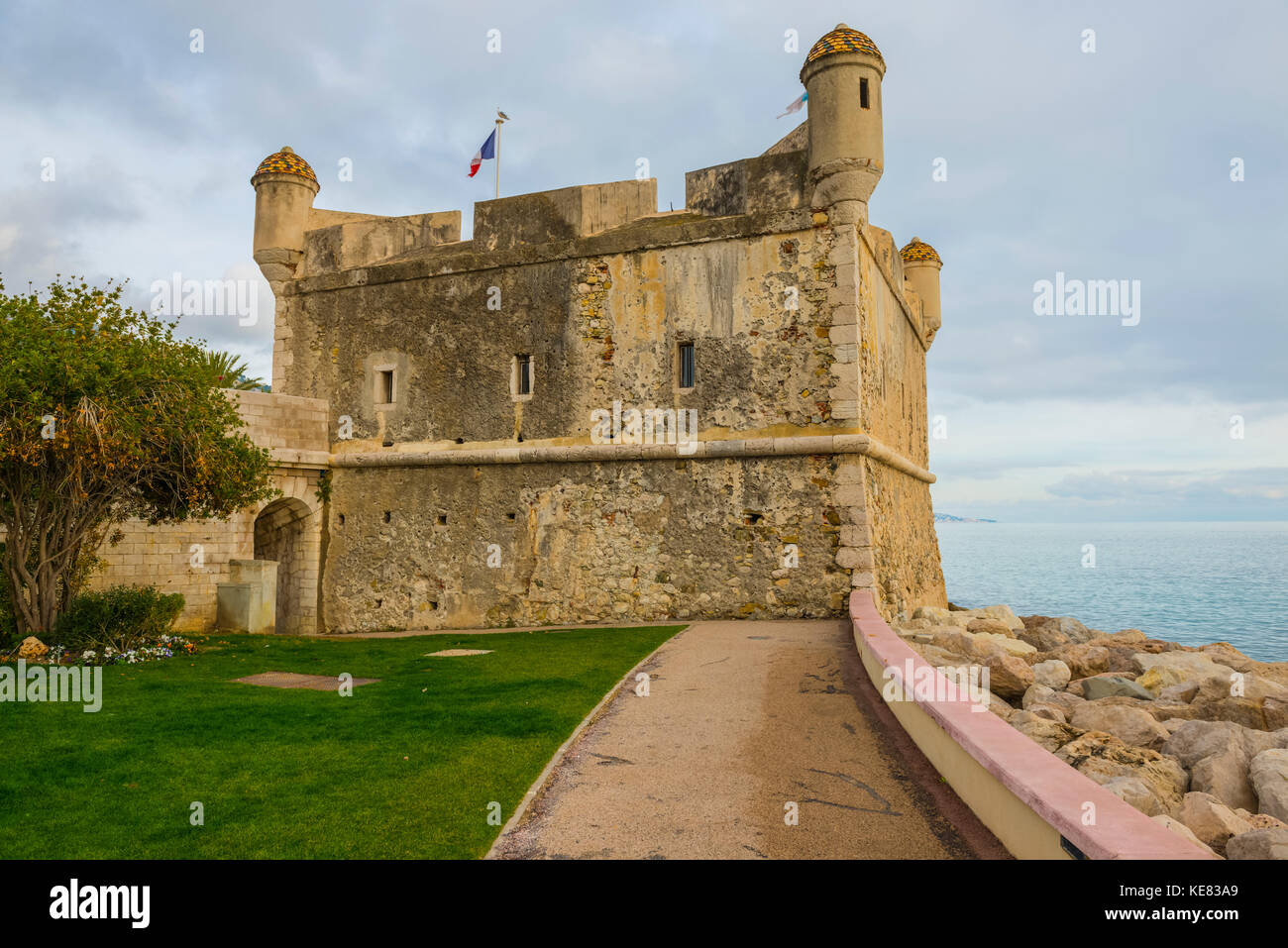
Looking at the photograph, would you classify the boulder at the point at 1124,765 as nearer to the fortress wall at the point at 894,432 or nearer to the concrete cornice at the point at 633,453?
the fortress wall at the point at 894,432

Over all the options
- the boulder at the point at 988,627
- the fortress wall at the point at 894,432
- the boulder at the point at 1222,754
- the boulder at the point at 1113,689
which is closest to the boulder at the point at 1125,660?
the boulder at the point at 988,627

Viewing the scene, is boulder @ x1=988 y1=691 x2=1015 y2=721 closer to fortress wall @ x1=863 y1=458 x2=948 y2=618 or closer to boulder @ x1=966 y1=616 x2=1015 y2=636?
fortress wall @ x1=863 y1=458 x2=948 y2=618

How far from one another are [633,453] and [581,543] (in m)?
1.84

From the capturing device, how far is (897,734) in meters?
6.23

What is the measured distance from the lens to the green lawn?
14.4ft

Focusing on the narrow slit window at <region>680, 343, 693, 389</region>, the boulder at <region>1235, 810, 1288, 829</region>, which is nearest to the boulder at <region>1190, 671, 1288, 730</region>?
the boulder at <region>1235, 810, 1288, 829</region>

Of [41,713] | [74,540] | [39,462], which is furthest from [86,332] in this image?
[41,713]

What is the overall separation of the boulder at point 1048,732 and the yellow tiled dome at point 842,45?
10.7m

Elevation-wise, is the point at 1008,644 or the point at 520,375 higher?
the point at 520,375

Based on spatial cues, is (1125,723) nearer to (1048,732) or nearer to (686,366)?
(1048,732)

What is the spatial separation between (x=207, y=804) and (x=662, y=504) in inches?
375

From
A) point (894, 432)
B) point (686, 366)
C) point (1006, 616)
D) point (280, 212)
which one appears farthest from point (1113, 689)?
point (280, 212)

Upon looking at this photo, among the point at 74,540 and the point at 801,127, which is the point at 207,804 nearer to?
the point at 74,540

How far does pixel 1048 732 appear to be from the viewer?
5992 mm
